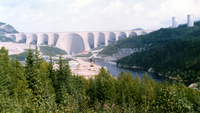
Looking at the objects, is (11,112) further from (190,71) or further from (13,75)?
(190,71)

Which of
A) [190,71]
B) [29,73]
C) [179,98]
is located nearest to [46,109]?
[179,98]

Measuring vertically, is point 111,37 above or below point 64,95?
above

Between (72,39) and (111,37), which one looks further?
(111,37)

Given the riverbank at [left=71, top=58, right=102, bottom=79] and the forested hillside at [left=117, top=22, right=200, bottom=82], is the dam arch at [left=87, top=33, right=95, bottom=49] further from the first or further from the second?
the riverbank at [left=71, top=58, right=102, bottom=79]

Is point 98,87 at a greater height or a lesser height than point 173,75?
greater

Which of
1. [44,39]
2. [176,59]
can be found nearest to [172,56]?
[176,59]

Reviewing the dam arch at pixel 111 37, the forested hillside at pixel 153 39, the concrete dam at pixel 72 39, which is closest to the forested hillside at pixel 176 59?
the forested hillside at pixel 153 39

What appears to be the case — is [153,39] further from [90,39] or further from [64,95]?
[64,95]
